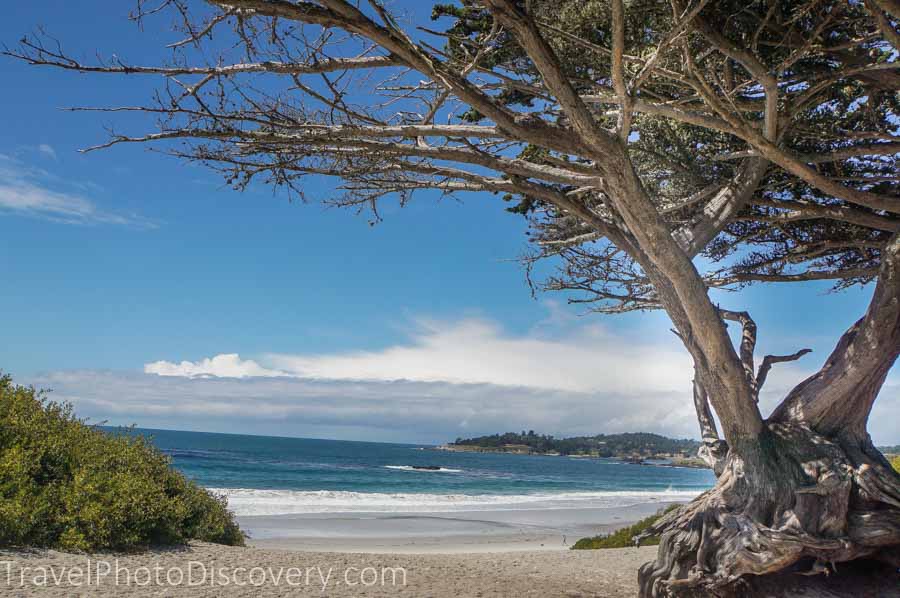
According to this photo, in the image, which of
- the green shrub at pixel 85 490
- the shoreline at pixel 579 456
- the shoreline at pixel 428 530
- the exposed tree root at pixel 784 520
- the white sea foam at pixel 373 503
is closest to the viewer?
the exposed tree root at pixel 784 520

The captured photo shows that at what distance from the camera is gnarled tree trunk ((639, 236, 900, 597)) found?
5.30 m

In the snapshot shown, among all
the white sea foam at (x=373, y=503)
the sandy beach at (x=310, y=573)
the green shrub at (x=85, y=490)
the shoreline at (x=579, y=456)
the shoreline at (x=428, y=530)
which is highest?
the green shrub at (x=85, y=490)

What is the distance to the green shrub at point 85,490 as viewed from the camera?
6.78 metres

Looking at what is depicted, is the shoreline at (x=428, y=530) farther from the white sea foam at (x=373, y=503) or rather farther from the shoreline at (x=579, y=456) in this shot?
the shoreline at (x=579, y=456)

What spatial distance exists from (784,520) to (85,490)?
22.9ft

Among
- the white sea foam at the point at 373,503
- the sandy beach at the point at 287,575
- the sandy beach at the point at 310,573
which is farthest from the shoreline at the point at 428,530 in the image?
the sandy beach at the point at 287,575

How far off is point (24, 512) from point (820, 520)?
7449 mm

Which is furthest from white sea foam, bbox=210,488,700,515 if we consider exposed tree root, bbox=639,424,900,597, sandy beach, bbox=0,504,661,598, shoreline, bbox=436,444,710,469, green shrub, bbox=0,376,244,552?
shoreline, bbox=436,444,710,469

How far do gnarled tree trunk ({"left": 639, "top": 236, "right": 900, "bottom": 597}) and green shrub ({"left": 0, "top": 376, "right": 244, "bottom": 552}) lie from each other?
17.8ft

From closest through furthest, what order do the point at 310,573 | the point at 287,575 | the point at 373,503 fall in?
the point at 287,575 → the point at 310,573 → the point at 373,503

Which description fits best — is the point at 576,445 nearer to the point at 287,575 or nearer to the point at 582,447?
the point at 582,447

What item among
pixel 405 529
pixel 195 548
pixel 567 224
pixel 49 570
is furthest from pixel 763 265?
pixel 405 529

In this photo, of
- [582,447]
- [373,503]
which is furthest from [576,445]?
[373,503]

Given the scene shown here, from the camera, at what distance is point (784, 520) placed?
17.5 ft
